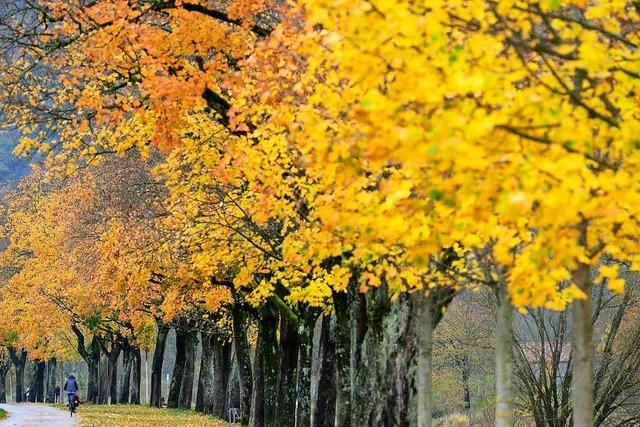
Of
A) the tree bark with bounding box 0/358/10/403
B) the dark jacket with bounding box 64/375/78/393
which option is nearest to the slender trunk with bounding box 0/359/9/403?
the tree bark with bounding box 0/358/10/403

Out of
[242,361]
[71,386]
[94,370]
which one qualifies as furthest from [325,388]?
[94,370]

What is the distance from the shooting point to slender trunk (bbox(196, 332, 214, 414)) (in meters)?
42.8

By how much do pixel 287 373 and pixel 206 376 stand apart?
21886 millimetres

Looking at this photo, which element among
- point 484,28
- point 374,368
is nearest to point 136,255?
point 374,368

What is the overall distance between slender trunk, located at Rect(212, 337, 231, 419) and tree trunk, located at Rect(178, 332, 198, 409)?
3.29 metres

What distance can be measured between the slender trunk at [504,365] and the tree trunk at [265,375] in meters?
14.5

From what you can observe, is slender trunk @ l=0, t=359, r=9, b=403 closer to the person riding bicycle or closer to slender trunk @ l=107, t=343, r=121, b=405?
slender trunk @ l=107, t=343, r=121, b=405

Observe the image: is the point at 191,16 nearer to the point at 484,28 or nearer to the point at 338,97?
the point at 338,97

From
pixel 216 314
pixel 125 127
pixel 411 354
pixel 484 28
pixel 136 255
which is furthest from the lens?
pixel 216 314

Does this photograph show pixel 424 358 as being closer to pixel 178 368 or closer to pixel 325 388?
pixel 325 388

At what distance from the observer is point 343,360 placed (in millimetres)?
17359

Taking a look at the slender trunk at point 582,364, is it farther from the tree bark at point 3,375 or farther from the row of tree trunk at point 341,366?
the tree bark at point 3,375

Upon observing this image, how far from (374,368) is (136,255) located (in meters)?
12.3

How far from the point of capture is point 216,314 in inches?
1521
